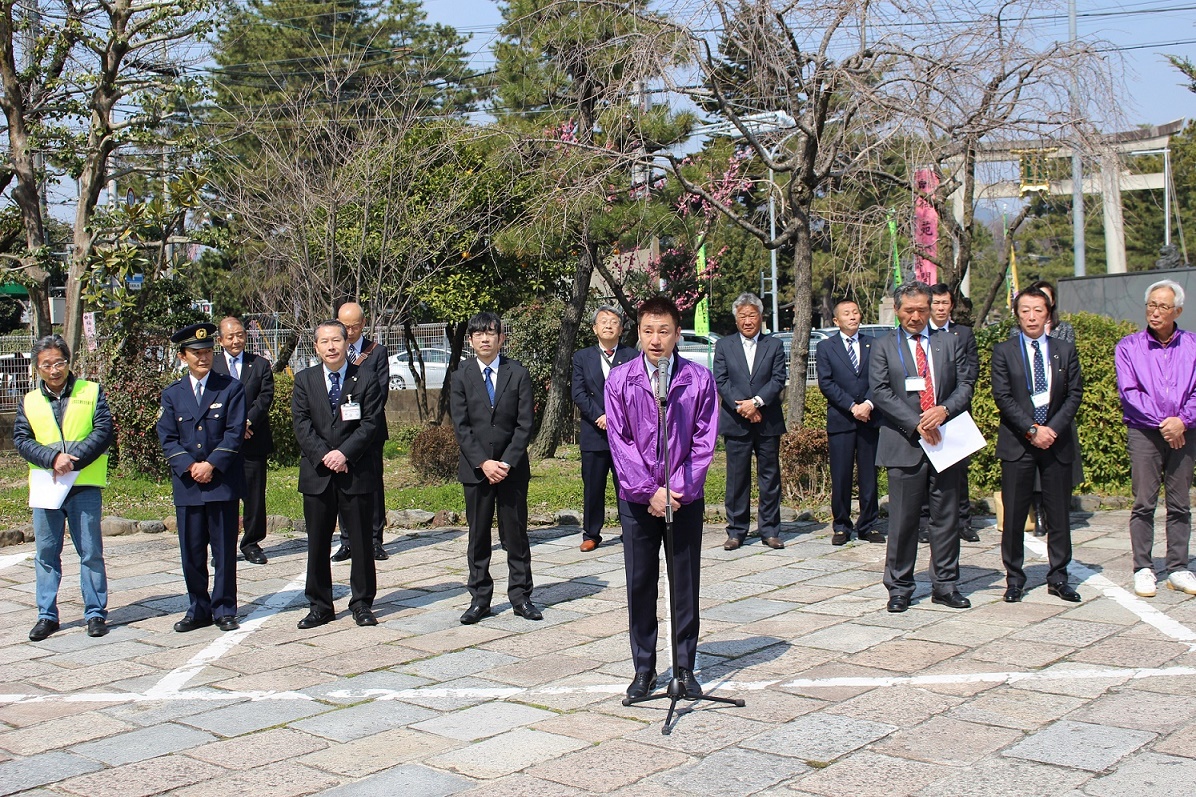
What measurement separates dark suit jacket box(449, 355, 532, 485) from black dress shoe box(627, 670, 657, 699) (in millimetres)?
2020

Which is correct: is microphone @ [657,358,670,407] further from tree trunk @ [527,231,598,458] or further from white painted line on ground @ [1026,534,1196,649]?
tree trunk @ [527,231,598,458]

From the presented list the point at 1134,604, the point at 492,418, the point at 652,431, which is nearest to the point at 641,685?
the point at 652,431

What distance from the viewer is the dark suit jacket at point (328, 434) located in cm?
678

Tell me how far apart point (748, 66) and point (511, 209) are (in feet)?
17.1

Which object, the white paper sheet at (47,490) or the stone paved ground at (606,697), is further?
the white paper sheet at (47,490)

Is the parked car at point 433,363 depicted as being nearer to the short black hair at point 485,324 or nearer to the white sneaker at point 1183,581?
the short black hair at point 485,324

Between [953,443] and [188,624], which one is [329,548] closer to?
[188,624]

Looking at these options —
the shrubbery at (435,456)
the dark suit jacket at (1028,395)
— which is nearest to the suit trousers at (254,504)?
the shrubbery at (435,456)

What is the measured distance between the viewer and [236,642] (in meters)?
6.41

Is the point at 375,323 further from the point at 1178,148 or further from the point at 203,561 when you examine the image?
the point at 1178,148

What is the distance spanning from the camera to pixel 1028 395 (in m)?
6.82

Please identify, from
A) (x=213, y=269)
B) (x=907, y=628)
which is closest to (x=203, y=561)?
(x=907, y=628)

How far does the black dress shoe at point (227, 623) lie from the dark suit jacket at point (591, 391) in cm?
301

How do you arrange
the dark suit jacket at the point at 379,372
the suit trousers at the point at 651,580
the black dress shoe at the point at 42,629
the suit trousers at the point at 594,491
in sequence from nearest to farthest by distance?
the suit trousers at the point at 651,580
the black dress shoe at the point at 42,629
the dark suit jacket at the point at 379,372
the suit trousers at the point at 594,491
